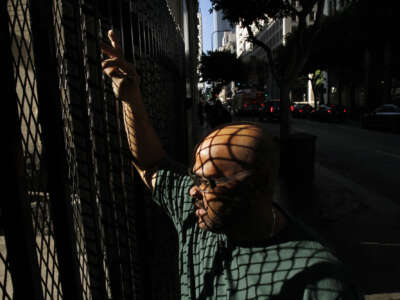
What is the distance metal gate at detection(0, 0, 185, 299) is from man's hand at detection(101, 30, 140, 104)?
2.1 inches

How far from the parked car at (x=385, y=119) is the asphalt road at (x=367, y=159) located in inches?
24.5

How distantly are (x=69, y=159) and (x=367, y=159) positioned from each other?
10.8 m

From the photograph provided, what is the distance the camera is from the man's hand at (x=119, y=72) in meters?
1.49

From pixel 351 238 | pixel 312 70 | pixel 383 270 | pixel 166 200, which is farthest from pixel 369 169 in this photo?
pixel 312 70

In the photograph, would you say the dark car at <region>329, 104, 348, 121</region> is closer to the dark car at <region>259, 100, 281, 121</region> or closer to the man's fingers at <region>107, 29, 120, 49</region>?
the dark car at <region>259, 100, 281, 121</region>

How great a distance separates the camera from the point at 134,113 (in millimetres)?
1662

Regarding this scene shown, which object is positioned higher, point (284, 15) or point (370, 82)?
point (284, 15)

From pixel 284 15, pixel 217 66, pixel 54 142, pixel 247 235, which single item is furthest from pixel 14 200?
pixel 217 66

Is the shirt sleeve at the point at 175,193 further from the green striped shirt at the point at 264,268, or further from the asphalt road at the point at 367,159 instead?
the asphalt road at the point at 367,159

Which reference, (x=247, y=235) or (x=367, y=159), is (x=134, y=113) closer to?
(x=247, y=235)

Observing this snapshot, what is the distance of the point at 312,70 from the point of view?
33.4m

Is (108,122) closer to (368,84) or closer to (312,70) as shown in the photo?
(368,84)

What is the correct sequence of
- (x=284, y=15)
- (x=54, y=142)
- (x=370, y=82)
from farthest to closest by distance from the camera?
(x=370, y=82)
(x=284, y=15)
(x=54, y=142)

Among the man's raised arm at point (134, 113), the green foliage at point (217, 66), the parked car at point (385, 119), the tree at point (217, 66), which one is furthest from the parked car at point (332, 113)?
the green foliage at point (217, 66)
